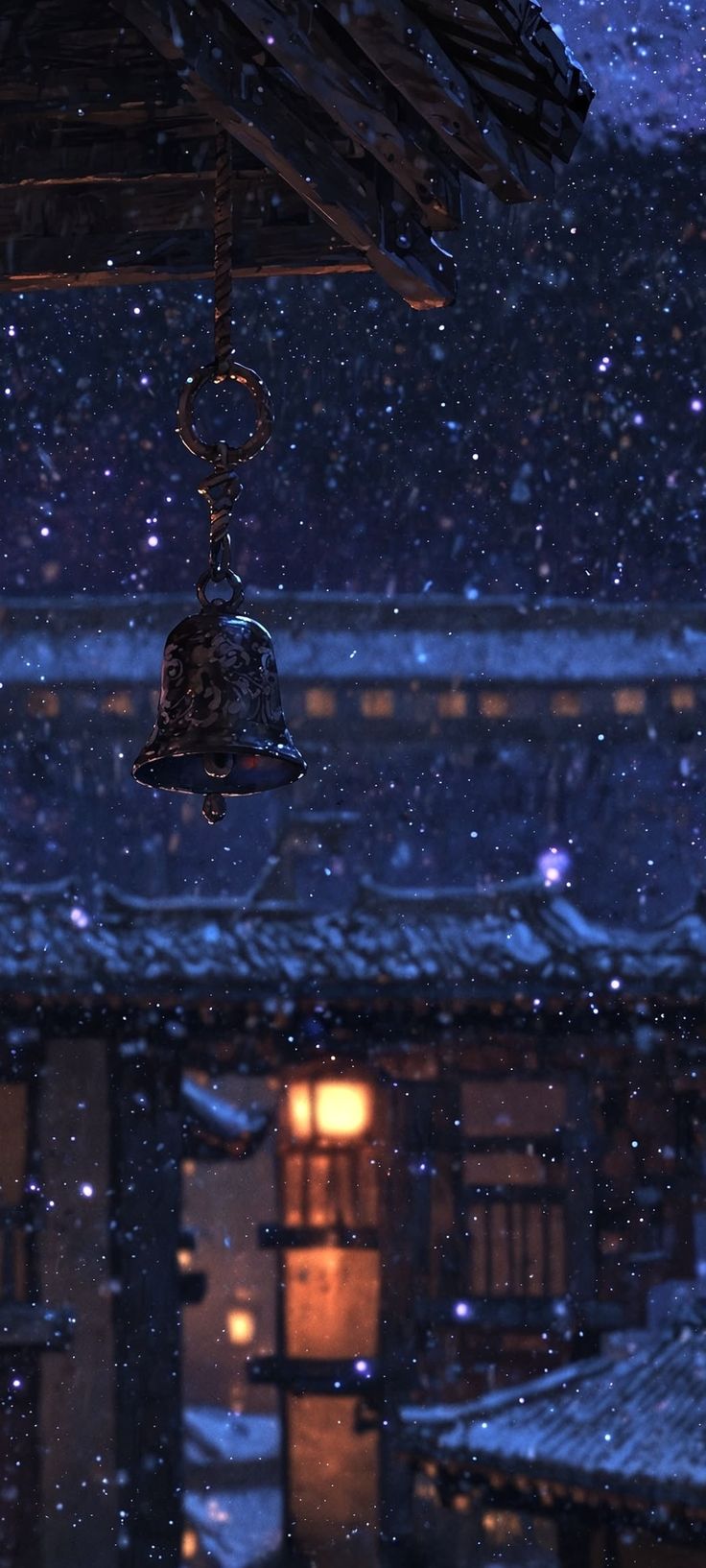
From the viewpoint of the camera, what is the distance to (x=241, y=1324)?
2000 cm

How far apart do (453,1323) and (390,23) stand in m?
9.24

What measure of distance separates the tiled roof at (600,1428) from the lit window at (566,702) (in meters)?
5.78

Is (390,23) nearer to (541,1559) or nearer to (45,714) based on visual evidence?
(541,1559)

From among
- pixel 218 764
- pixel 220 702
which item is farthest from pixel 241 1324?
pixel 220 702

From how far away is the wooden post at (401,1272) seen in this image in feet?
35.2

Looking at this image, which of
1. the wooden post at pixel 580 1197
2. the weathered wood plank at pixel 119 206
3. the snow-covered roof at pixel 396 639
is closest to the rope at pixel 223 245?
the weathered wood plank at pixel 119 206

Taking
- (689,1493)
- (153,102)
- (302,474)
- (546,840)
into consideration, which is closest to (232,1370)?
(546,840)

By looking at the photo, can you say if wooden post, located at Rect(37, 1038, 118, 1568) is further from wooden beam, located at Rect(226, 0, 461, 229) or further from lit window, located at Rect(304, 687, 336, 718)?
wooden beam, located at Rect(226, 0, 461, 229)

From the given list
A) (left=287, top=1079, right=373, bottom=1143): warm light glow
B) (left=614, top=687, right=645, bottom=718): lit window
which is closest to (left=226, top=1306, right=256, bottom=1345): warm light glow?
(left=614, top=687, right=645, bottom=718): lit window

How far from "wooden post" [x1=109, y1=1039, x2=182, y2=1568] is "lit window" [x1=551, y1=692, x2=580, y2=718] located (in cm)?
558

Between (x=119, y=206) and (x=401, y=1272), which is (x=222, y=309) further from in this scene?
(x=401, y=1272)

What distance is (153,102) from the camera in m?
2.91

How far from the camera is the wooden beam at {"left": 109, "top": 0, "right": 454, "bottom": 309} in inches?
101

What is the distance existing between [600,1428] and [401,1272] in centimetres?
171
